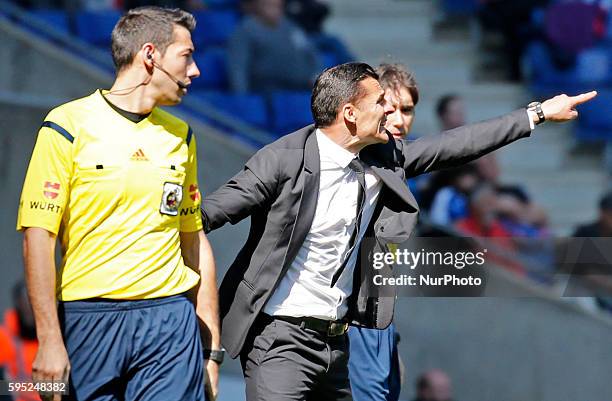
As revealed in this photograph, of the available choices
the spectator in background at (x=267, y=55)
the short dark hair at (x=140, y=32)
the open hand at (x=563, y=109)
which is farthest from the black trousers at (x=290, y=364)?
the spectator in background at (x=267, y=55)

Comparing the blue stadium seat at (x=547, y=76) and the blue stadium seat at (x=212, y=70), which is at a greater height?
the blue stadium seat at (x=547, y=76)

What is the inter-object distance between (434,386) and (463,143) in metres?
3.55

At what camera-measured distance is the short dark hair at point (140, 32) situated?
336 centimetres

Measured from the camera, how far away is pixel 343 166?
3.62 metres

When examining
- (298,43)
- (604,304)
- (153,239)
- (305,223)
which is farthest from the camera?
(298,43)

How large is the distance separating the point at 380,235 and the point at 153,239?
79cm

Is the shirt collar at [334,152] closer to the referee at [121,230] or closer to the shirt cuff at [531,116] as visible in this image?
the referee at [121,230]

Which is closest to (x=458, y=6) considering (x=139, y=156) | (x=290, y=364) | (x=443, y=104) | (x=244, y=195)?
(x=443, y=104)

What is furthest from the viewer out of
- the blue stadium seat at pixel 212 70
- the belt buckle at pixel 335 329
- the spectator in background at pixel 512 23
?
the spectator in background at pixel 512 23

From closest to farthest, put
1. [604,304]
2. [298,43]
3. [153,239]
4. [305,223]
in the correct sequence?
[153,239], [305,223], [604,304], [298,43]

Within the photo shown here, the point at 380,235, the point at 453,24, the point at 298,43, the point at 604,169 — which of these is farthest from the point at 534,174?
the point at 380,235

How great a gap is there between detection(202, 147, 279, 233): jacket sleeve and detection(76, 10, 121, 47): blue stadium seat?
14.6 ft

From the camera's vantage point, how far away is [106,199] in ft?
10.6

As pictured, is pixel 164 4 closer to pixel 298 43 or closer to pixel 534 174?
pixel 298 43
